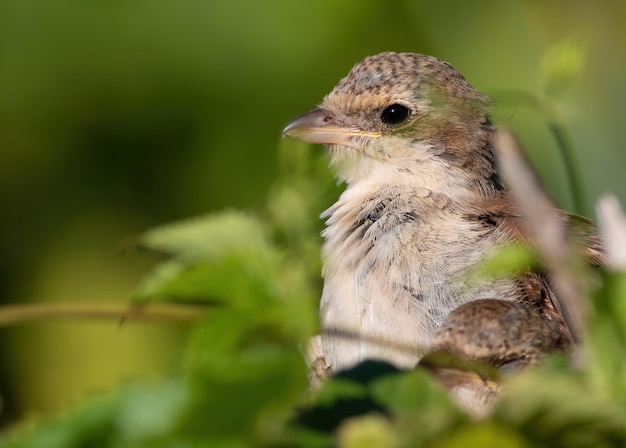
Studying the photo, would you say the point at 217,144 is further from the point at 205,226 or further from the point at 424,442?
the point at 424,442

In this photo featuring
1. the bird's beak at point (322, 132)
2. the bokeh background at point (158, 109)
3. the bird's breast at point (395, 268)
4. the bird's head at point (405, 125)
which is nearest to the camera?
the bird's breast at point (395, 268)

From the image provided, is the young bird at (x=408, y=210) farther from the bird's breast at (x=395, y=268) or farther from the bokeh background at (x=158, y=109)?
the bokeh background at (x=158, y=109)

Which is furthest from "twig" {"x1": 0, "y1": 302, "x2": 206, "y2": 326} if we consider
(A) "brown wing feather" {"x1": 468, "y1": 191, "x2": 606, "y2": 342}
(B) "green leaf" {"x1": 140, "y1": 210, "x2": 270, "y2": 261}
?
(A) "brown wing feather" {"x1": 468, "y1": 191, "x2": 606, "y2": 342}

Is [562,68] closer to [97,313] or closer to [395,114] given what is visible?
[97,313]


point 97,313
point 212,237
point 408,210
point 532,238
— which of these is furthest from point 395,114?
point 97,313

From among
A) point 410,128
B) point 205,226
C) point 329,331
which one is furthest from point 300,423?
point 410,128

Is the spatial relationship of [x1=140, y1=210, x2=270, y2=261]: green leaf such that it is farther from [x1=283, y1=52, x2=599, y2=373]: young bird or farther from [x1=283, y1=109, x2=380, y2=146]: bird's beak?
[x1=283, y1=109, x2=380, y2=146]: bird's beak

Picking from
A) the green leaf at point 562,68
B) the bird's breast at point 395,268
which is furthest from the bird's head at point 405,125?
the green leaf at point 562,68
